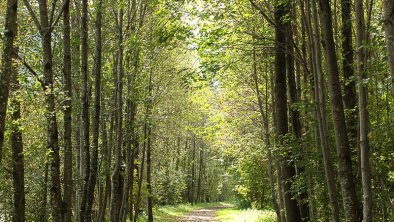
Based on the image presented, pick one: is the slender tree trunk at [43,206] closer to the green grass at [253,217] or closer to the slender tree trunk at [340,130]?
the green grass at [253,217]

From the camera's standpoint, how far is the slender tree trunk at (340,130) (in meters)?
4.96

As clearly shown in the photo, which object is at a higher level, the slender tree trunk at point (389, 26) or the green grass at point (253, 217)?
the slender tree trunk at point (389, 26)

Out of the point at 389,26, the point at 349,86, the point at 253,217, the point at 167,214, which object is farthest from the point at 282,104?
the point at 167,214

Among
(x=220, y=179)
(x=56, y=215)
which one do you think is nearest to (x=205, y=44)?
(x=56, y=215)

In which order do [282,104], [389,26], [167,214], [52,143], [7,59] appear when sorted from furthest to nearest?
[167,214] < [282,104] < [52,143] < [7,59] < [389,26]

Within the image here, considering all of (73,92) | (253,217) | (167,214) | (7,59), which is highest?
(73,92)

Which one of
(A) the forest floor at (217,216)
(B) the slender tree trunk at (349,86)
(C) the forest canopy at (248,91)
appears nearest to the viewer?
(C) the forest canopy at (248,91)

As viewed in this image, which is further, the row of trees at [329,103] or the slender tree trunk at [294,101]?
the slender tree trunk at [294,101]

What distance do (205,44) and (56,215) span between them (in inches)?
181

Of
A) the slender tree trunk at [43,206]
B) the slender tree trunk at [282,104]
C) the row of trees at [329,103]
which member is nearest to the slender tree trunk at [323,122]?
the row of trees at [329,103]

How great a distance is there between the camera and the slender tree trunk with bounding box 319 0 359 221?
4.96 m

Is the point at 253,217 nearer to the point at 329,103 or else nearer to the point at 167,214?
the point at 167,214

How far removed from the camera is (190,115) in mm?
18969

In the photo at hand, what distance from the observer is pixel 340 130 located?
16.7 ft
